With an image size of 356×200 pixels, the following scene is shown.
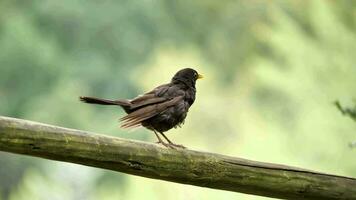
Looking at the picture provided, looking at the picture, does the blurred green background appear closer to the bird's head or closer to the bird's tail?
the bird's head

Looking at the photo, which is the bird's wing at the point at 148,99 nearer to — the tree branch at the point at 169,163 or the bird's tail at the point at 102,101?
the bird's tail at the point at 102,101

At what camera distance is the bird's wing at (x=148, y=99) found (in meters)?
2.40

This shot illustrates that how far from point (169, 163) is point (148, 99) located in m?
0.52

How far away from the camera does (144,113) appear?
241 centimetres

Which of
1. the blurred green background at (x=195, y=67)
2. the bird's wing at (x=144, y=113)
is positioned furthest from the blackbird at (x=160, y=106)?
the blurred green background at (x=195, y=67)

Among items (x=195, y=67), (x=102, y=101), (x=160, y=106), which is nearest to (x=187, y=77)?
(x=160, y=106)

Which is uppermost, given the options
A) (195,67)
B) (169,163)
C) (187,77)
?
(195,67)

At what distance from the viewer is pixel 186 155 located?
1.99 m

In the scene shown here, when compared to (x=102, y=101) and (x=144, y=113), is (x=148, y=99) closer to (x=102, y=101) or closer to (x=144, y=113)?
(x=144, y=113)

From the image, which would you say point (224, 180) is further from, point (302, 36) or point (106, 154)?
point (302, 36)

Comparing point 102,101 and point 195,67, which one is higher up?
point 195,67

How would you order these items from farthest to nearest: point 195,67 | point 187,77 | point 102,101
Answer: point 195,67 < point 187,77 < point 102,101

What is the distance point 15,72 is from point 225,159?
6.01 m

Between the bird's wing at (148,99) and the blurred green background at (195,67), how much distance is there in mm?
3355
